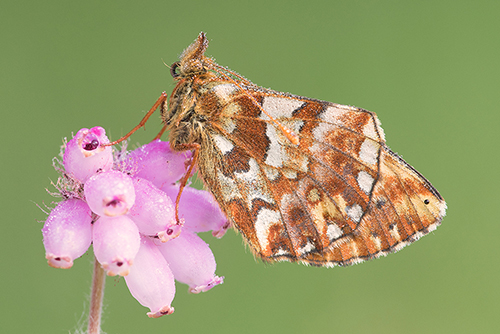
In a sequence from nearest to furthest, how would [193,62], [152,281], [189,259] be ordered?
[152,281], [189,259], [193,62]

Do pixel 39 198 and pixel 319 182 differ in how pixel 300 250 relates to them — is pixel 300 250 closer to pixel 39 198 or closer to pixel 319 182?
→ pixel 319 182

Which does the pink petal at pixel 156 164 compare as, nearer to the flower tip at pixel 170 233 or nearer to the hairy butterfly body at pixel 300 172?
the hairy butterfly body at pixel 300 172

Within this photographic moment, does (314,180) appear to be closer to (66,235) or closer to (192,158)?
(192,158)

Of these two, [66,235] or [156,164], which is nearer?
[66,235]

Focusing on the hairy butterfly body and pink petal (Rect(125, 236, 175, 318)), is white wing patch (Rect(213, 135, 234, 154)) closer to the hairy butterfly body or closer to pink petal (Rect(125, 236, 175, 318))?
the hairy butterfly body

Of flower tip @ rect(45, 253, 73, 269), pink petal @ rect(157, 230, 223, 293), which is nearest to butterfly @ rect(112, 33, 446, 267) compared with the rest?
pink petal @ rect(157, 230, 223, 293)

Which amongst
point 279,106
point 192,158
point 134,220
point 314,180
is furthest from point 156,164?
point 314,180

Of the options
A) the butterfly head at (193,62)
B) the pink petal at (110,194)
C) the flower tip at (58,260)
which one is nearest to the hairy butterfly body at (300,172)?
the butterfly head at (193,62)
